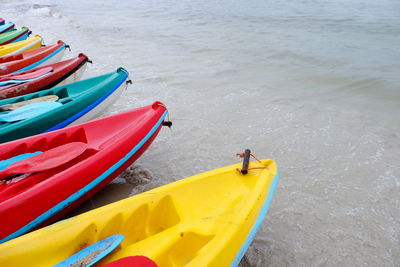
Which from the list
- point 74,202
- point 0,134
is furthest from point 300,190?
point 0,134

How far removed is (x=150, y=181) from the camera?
3439 millimetres

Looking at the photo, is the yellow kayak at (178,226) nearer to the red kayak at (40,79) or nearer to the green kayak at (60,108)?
the green kayak at (60,108)

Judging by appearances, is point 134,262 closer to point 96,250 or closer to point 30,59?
point 96,250

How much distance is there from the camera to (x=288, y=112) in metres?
5.19

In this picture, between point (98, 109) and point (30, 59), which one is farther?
point (30, 59)

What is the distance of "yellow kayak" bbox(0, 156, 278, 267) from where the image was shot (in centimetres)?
186

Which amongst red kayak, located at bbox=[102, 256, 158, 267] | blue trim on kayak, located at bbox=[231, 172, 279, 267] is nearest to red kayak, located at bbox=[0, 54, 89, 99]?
red kayak, located at bbox=[102, 256, 158, 267]

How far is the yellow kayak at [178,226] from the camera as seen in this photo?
1.86 meters

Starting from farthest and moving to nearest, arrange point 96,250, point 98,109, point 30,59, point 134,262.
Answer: point 30,59
point 98,109
point 96,250
point 134,262

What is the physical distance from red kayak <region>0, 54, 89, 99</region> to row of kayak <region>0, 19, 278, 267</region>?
1170mm

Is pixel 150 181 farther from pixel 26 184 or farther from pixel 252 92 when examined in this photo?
pixel 252 92

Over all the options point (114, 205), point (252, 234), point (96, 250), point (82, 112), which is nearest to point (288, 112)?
point (82, 112)

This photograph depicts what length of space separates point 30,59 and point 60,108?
2.90 metres

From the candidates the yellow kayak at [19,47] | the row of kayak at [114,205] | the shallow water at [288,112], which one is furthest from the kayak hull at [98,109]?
the yellow kayak at [19,47]
